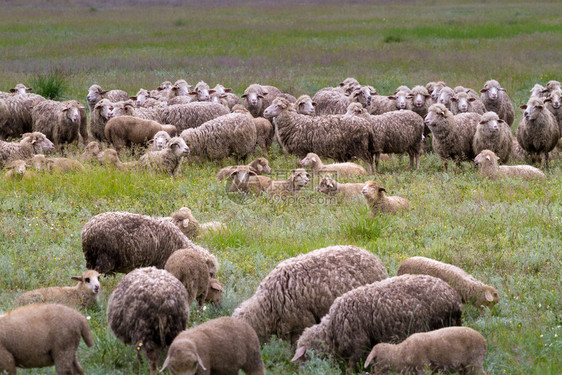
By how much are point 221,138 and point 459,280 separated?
7.27 meters

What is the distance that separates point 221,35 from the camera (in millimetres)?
37281

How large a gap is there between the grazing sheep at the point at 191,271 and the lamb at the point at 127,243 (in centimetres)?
61

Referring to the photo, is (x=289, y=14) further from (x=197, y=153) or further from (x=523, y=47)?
(x=197, y=153)

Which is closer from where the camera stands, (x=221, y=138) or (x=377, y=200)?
(x=377, y=200)

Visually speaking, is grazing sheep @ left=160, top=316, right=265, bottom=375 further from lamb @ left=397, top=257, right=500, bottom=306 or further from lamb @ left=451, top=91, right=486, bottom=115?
lamb @ left=451, top=91, right=486, bottom=115

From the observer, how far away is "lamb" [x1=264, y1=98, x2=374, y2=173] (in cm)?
1298

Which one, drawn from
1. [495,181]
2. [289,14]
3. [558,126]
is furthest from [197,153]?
[289,14]

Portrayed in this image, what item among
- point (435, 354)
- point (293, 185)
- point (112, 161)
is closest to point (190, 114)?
point (112, 161)

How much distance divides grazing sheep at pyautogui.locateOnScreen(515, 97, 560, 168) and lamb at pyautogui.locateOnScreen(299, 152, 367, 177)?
388 centimetres

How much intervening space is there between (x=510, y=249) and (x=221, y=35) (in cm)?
3110

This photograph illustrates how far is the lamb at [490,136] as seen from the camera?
13.0 m

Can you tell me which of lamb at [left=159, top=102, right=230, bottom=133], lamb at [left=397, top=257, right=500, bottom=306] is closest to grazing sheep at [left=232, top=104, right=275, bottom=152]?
lamb at [left=159, top=102, right=230, bottom=133]

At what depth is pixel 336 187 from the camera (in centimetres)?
1076

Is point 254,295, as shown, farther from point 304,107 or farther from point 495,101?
point 495,101
